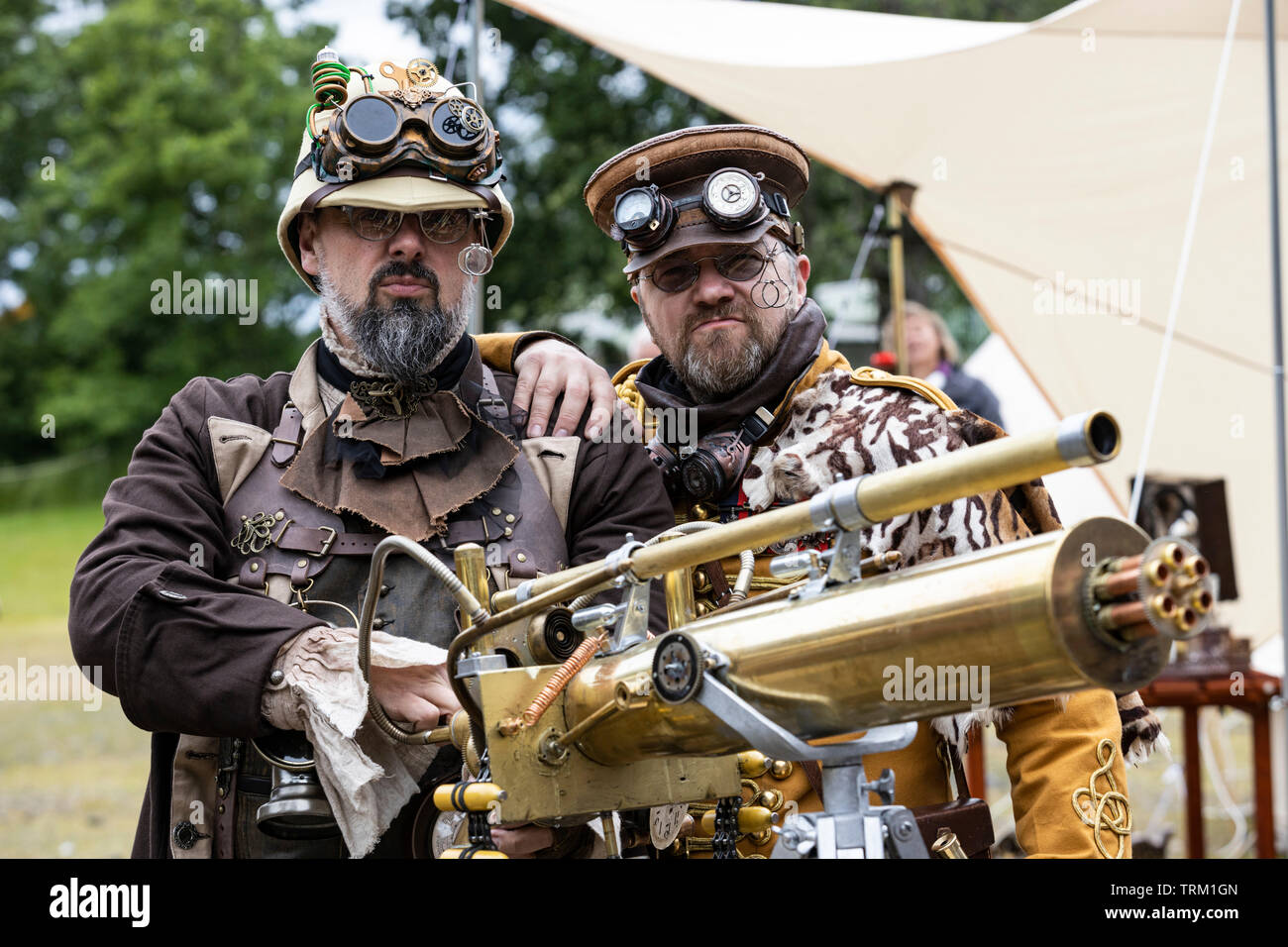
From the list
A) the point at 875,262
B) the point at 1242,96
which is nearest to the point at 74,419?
the point at 875,262

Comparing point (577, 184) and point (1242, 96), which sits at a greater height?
point (577, 184)

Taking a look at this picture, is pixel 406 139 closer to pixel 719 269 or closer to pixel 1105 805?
pixel 719 269

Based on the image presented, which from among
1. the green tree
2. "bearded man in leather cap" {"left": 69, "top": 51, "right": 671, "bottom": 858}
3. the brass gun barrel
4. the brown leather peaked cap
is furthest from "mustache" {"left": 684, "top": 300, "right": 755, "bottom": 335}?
the green tree

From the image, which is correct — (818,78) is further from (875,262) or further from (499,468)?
→ (875,262)

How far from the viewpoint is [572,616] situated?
204 cm

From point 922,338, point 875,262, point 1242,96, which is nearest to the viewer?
point 1242,96

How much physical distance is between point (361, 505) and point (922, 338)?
5943mm

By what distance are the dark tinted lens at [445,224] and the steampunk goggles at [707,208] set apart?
33 cm

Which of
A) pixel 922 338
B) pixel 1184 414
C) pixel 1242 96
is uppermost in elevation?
pixel 1242 96

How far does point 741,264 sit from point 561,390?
1.53 feet

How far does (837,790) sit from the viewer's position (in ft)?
5.73

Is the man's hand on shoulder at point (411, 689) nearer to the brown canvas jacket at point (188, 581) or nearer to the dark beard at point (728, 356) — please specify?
the brown canvas jacket at point (188, 581)

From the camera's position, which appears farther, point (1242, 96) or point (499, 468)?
point (1242, 96)

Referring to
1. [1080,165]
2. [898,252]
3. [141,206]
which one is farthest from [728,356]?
[141,206]
